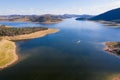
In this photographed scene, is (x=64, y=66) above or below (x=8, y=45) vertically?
above

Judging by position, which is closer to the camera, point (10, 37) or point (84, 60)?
point (84, 60)

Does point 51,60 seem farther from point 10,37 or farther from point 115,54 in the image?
point 10,37

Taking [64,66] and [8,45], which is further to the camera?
[8,45]

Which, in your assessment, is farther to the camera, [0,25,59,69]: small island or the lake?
[0,25,59,69]: small island

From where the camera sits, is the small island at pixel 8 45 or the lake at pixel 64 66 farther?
the small island at pixel 8 45

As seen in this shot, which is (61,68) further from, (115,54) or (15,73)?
(115,54)

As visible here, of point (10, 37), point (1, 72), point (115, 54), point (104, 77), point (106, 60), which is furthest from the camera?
point (10, 37)

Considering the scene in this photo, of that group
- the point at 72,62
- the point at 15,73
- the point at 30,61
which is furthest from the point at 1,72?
the point at 72,62

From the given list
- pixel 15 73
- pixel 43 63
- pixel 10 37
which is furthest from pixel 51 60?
pixel 10 37

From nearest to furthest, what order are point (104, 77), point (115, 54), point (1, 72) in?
1. point (104, 77)
2. point (1, 72)
3. point (115, 54)
